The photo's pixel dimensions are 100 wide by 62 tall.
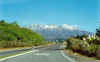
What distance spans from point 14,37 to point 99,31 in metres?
30.9

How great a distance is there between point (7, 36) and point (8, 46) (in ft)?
83.5

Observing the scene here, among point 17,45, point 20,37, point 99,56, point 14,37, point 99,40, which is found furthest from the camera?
point 20,37

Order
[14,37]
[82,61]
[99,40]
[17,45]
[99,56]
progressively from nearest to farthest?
1. [82,61]
2. [99,56]
3. [99,40]
4. [17,45]
5. [14,37]

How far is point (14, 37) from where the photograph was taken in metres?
97.6

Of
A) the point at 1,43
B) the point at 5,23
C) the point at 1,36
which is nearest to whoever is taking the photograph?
the point at 1,43

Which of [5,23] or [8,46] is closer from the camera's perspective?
[8,46]

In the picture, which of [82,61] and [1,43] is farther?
[1,43]

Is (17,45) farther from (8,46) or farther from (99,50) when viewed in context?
(99,50)

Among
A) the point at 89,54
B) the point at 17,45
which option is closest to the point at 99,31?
the point at 17,45

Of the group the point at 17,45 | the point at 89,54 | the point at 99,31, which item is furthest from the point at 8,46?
the point at 89,54

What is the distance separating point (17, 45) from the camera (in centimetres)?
7619

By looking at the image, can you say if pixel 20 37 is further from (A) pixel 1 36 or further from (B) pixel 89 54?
(B) pixel 89 54

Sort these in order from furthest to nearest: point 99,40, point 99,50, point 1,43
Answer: point 1,43, point 99,40, point 99,50

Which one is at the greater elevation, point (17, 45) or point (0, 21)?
point (0, 21)
